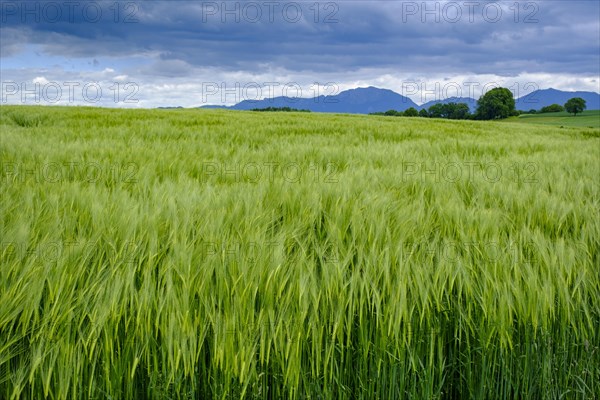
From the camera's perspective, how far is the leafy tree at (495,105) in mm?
52844

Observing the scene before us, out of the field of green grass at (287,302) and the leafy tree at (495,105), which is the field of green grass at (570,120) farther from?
the field of green grass at (287,302)

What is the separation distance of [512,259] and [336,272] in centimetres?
52

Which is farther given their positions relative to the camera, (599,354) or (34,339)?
(599,354)

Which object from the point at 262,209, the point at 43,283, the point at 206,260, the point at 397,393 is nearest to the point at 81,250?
the point at 43,283

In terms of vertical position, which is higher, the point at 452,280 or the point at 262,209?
the point at 262,209

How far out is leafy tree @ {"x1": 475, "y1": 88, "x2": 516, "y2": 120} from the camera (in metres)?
52.8

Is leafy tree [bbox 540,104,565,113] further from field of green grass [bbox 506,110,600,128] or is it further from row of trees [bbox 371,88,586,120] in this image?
field of green grass [bbox 506,110,600,128]

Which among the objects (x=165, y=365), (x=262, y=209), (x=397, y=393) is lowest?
(x=397, y=393)

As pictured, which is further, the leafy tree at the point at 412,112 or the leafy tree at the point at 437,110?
the leafy tree at the point at 437,110

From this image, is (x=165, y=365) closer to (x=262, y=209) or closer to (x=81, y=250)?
(x=81, y=250)

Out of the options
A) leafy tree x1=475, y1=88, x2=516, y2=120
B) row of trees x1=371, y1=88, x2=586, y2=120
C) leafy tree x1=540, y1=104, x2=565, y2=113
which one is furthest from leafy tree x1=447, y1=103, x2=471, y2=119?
leafy tree x1=540, y1=104, x2=565, y2=113

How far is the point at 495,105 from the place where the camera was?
173 feet

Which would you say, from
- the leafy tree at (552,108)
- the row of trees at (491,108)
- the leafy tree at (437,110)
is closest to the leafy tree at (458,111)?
the row of trees at (491,108)

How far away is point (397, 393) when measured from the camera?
1.01 metres
